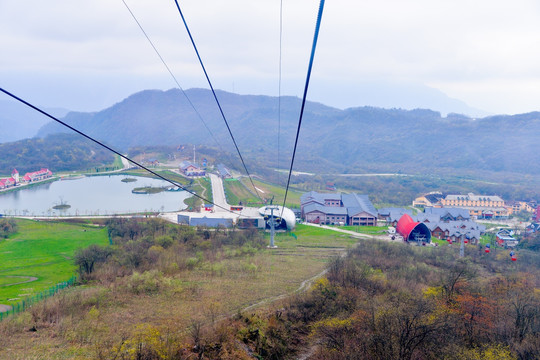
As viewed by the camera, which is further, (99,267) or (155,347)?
(99,267)

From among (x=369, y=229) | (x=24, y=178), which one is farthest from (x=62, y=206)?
(x=369, y=229)

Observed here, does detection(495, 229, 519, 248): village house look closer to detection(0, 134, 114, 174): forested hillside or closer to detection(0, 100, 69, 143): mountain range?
detection(0, 134, 114, 174): forested hillside

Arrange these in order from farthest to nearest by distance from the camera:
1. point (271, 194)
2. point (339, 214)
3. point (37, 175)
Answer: point (37, 175)
point (271, 194)
point (339, 214)

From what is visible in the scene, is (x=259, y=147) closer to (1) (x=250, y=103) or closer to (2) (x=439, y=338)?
(1) (x=250, y=103)

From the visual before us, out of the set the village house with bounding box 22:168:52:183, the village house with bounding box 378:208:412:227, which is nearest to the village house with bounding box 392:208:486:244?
the village house with bounding box 378:208:412:227

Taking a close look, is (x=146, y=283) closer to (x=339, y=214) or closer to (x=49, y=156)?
(x=339, y=214)

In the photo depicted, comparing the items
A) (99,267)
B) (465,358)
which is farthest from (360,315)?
(99,267)

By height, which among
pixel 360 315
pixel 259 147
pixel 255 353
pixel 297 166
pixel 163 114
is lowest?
pixel 255 353
